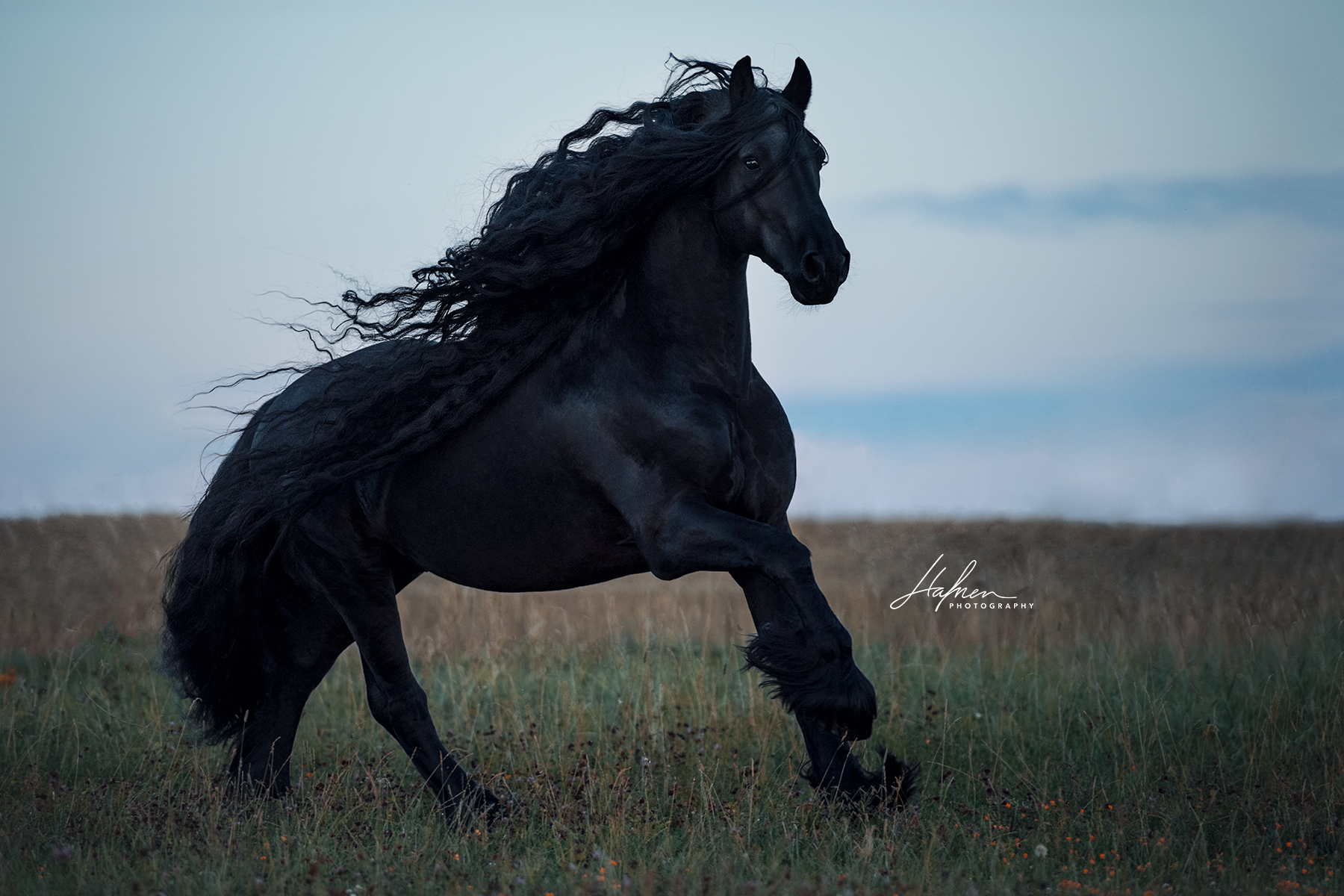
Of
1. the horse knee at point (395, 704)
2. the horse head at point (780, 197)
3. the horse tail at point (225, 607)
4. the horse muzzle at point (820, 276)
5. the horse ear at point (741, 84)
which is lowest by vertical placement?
→ the horse knee at point (395, 704)

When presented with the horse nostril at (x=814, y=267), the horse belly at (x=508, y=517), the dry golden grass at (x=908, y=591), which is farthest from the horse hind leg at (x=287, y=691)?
the horse nostril at (x=814, y=267)

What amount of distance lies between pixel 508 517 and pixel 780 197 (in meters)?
1.85

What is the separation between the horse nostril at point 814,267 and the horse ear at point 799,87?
2.87ft

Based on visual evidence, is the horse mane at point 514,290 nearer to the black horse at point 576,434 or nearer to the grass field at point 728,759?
the black horse at point 576,434

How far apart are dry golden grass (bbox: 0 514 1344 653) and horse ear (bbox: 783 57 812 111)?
4769 millimetres

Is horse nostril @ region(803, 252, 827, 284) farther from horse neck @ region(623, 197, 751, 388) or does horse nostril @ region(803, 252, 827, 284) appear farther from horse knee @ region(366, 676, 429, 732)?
horse knee @ region(366, 676, 429, 732)

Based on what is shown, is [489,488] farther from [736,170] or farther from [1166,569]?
[1166,569]

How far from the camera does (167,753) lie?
659 centimetres

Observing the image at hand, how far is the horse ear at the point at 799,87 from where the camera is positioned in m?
4.55

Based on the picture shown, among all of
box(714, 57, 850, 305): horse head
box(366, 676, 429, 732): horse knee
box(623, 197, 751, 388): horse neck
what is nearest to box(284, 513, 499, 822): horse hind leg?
box(366, 676, 429, 732): horse knee

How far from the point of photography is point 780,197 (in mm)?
4250

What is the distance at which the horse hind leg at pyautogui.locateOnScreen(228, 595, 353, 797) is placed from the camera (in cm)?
577

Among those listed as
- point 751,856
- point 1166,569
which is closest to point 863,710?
point 751,856

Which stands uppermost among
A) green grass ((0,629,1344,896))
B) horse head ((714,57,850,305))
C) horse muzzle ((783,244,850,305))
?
horse head ((714,57,850,305))
